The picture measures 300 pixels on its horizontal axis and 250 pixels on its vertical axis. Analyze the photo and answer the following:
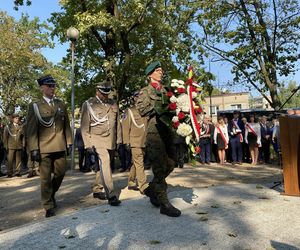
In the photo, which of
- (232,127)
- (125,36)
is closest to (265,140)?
(232,127)

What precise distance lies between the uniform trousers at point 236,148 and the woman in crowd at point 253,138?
0.34m

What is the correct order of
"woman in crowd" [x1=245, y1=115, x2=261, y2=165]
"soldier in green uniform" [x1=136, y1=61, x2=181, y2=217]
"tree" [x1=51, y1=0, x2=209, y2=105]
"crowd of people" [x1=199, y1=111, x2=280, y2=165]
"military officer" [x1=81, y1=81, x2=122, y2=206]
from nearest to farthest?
"soldier in green uniform" [x1=136, y1=61, x2=181, y2=217]
"military officer" [x1=81, y1=81, x2=122, y2=206]
"woman in crowd" [x1=245, y1=115, x2=261, y2=165]
"crowd of people" [x1=199, y1=111, x2=280, y2=165]
"tree" [x1=51, y1=0, x2=209, y2=105]

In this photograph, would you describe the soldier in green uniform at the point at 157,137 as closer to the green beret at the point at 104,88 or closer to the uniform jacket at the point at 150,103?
the uniform jacket at the point at 150,103

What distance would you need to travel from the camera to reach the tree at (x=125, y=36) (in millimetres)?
17406

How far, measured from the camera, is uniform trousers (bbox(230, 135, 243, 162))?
15127 millimetres

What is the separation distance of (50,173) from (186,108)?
2.67m

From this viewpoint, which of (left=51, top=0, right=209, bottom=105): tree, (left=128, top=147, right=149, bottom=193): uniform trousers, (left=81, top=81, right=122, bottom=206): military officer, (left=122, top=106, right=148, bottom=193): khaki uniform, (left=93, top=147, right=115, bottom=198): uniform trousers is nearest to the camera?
(left=93, top=147, right=115, bottom=198): uniform trousers

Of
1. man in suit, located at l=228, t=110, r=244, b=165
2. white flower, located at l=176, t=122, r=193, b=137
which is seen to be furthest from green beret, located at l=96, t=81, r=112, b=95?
man in suit, located at l=228, t=110, r=244, b=165

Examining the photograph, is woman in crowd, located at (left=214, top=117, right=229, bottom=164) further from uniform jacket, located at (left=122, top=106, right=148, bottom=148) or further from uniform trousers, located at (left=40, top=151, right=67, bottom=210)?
uniform trousers, located at (left=40, top=151, right=67, bottom=210)

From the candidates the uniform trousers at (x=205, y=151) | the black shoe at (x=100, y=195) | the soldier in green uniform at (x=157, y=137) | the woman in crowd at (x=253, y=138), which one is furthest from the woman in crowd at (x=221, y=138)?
the soldier in green uniform at (x=157, y=137)

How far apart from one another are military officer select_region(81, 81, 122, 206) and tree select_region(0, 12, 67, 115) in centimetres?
2778

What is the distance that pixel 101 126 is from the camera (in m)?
7.23

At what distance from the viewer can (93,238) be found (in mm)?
4949

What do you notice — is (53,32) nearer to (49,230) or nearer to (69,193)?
(69,193)
